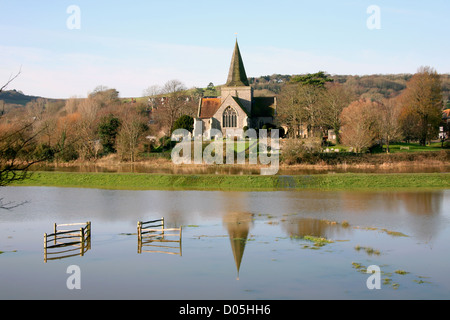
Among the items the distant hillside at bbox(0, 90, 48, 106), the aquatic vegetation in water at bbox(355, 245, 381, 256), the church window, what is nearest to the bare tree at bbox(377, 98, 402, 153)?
the church window

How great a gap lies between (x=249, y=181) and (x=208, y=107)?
3478cm

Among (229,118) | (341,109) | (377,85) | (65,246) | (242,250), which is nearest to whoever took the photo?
(242,250)

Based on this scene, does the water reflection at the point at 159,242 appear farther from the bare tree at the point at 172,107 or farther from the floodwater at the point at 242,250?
the bare tree at the point at 172,107

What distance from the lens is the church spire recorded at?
7100 centimetres

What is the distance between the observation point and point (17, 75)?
1201 centimetres

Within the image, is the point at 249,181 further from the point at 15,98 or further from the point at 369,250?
the point at 15,98

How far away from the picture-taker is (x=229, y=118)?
6606cm

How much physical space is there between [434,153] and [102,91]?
330 feet

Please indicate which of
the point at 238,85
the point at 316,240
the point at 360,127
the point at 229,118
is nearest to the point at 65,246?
the point at 316,240

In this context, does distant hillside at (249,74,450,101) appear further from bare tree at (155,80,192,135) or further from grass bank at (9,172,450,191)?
grass bank at (9,172,450,191)

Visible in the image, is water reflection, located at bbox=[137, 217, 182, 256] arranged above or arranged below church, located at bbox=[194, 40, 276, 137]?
below

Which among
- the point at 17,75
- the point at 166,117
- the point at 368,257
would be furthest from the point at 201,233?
the point at 166,117

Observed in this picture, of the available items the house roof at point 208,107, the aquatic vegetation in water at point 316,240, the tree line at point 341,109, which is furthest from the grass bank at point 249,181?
the house roof at point 208,107

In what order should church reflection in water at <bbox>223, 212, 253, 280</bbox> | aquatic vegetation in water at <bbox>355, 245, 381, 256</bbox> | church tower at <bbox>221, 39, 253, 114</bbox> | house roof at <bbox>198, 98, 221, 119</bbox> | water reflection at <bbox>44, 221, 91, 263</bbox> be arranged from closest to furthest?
aquatic vegetation in water at <bbox>355, 245, 381, 256</bbox> < water reflection at <bbox>44, 221, 91, 263</bbox> < church reflection in water at <bbox>223, 212, 253, 280</bbox> < house roof at <bbox>198, 98, 221, 119</bbox> < church tower at <bbox>221, 39, 253, 114</bbox>
